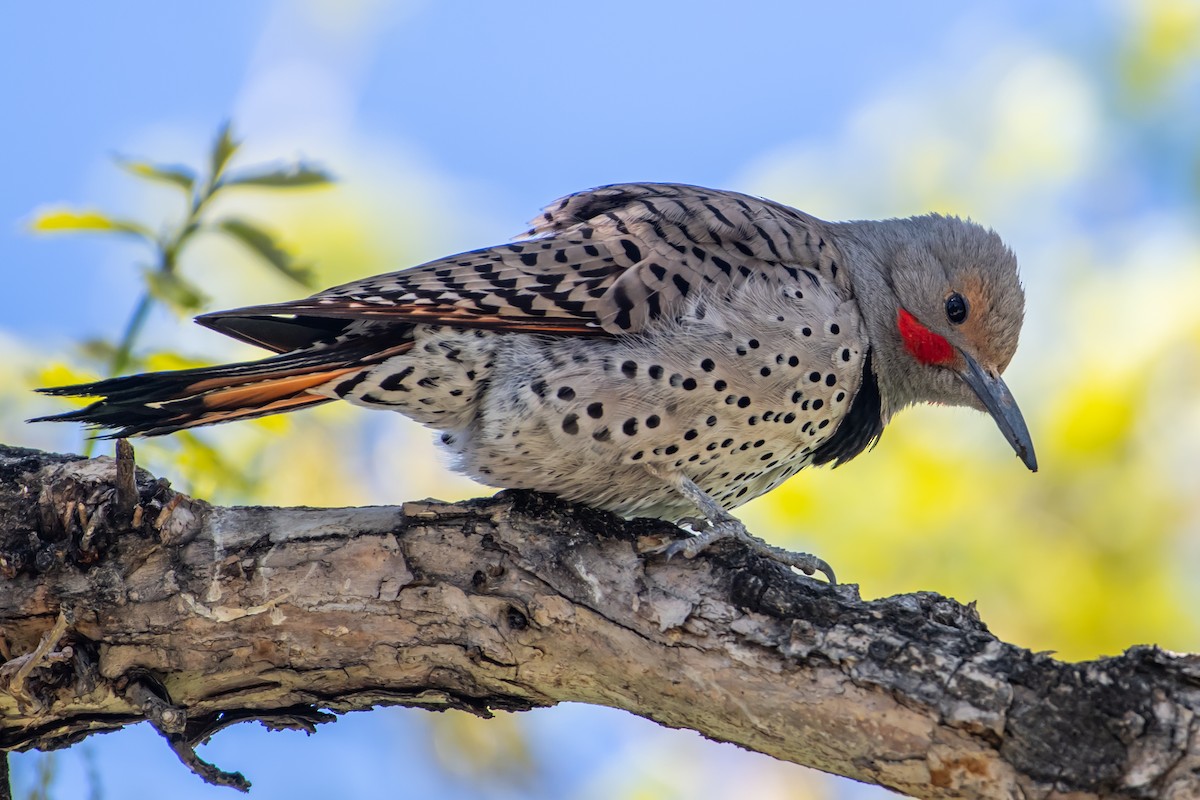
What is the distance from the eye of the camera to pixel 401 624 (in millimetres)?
3170

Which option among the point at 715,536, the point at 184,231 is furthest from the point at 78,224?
the point at 715,536

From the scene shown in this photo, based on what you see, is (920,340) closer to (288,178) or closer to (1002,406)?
(1002,406)

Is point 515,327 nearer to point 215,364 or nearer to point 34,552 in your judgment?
point 215,364

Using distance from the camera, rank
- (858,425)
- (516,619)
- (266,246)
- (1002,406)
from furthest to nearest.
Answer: (1002,406) → (858,425) → (266,246) → (516,619)

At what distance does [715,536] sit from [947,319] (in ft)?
5.98

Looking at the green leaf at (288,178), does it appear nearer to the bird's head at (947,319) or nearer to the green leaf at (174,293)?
the green leaf at (174,293)

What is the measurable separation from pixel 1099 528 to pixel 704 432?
2.62 m

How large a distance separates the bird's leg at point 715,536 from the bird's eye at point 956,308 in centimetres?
134

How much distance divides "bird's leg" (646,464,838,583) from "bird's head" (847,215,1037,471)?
40.8 inches

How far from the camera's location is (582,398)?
3672 millimetres

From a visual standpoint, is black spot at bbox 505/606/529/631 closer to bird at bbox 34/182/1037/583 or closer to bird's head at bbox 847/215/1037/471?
bird at bbox 34/182/1037/583

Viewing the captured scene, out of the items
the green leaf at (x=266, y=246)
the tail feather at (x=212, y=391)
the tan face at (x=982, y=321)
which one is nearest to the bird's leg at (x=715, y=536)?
the tail feather at (x=212, y=391)

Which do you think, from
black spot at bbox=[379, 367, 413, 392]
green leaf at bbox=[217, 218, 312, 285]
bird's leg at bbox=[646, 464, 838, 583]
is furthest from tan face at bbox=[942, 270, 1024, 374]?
green leaf at bbox=[217, 218, 312, 285]

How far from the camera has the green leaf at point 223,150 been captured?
3.47 meters
